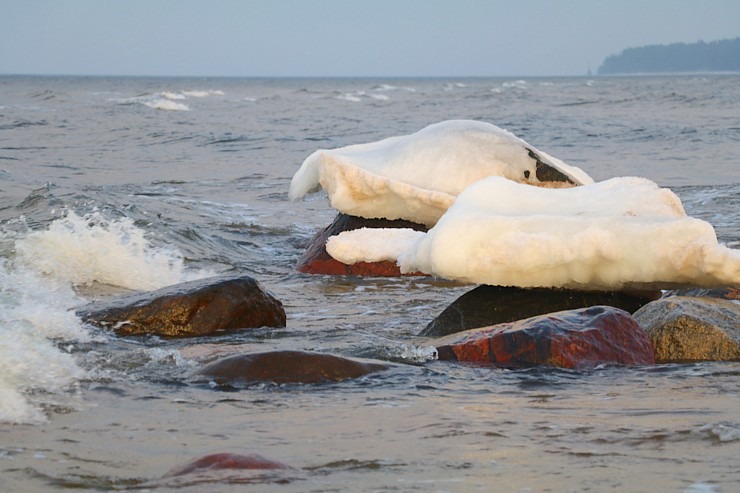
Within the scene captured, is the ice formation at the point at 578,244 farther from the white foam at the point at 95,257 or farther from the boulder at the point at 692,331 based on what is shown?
the white foam at the point at 95,257

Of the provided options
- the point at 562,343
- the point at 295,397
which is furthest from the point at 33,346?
the point at 562,343

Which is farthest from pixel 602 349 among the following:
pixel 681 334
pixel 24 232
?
pixel 24 232

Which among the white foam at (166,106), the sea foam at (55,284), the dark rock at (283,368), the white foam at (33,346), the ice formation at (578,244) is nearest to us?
the white foam at (33,346)

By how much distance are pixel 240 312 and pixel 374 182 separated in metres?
2.35

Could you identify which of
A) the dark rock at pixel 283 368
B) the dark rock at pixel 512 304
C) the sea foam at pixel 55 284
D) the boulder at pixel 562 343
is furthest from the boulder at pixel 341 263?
the dark rock at pixel 283 368

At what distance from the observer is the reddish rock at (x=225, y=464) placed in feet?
9.64

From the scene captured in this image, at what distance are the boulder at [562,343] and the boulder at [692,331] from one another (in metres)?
0.10

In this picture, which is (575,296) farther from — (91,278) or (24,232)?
(24,232)

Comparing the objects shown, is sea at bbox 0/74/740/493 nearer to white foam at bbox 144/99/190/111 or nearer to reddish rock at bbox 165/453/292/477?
reddish rock at bbox 165/453/292/477

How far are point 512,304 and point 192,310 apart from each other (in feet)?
5.86

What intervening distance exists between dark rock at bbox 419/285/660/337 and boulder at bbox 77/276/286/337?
0.96 metres

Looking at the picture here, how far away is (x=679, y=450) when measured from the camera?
10.6 ft

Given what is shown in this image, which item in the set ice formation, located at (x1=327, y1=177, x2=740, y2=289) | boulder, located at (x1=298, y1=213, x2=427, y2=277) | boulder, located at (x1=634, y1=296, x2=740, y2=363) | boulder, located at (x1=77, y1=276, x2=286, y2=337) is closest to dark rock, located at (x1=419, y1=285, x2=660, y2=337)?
ice formation, located at (x1=327, y1=177, x2=740, y2=289)

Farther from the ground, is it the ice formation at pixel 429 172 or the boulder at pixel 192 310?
the ice formation at pixel 429 172
